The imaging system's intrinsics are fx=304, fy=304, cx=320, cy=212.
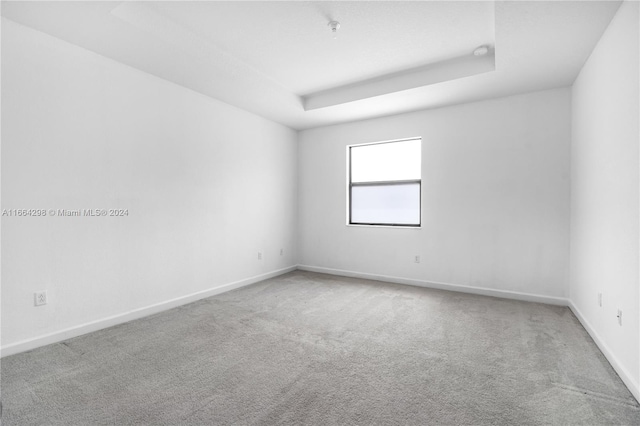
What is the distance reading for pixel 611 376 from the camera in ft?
6.68

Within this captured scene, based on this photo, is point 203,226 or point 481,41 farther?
point 203,226

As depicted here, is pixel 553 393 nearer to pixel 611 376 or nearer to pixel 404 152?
pixel 611 376

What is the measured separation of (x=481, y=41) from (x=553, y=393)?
9.56 ft

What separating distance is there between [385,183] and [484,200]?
Result: 143 centimetres

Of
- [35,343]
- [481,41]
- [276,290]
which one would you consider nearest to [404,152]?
[481,41]

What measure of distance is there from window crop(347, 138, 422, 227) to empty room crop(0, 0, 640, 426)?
49 millimetres

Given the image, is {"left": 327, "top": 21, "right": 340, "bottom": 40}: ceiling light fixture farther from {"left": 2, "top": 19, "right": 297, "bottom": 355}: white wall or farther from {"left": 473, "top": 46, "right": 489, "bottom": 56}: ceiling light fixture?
{"left": 2, "top": 19, "right": 297, "bottom": 355}: white wall

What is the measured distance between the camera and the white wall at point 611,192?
1950mm

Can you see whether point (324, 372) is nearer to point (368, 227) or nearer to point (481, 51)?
point (368, 227)

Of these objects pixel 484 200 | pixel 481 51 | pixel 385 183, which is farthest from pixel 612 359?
pixel 385 183

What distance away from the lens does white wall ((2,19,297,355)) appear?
2.38m

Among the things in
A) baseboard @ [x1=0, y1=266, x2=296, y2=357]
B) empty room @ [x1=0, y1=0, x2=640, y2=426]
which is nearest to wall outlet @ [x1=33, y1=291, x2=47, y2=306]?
empty room @ [x1=0, y1=0, x2=640, y2=426]

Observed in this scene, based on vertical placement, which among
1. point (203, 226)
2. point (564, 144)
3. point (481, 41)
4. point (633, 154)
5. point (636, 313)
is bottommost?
point (636, 313)

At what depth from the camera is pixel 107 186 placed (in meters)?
2.91
